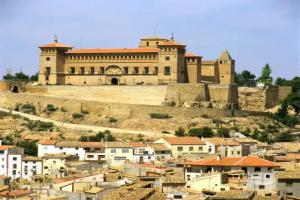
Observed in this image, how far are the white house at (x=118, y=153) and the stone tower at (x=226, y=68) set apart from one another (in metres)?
22.4

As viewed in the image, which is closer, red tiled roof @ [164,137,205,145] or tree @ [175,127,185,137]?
red tiled roof @ [164,137,205,145]

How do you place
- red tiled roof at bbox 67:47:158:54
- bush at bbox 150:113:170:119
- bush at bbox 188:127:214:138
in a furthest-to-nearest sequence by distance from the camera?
red tiled roof at bbox 67:47:158:54
bush at bbox 150:113:170:119
bush at bbox 188:127:214:138

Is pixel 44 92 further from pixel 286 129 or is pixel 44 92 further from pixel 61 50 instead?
pixel 286 129

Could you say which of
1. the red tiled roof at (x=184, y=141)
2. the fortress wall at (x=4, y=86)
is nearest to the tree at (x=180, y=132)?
the red tiled roof at (x=184, y=141)

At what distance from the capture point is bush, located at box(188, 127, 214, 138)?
4938 centimetres

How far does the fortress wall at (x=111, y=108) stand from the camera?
54844 millimetres

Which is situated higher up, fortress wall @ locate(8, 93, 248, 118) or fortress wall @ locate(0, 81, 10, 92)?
fortress wall @ locate(0, 81, 10, 92)

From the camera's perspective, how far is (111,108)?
55750 mm

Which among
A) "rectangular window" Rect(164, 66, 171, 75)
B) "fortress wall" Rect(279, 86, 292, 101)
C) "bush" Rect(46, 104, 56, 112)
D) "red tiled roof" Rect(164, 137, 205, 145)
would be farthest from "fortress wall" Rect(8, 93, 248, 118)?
"red tiled roof" Rect(164, 137, 205, 145)

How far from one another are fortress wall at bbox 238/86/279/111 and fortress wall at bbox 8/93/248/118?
4.49 meters

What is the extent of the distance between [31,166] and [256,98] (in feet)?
95.3

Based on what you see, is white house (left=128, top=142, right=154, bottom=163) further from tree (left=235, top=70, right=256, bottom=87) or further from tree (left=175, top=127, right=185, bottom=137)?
tree (left=235, top=70, right=256, bottom=87)

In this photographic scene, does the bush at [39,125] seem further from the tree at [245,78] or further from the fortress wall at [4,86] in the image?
the tree at [245,78]

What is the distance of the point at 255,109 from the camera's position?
62.0 metres
